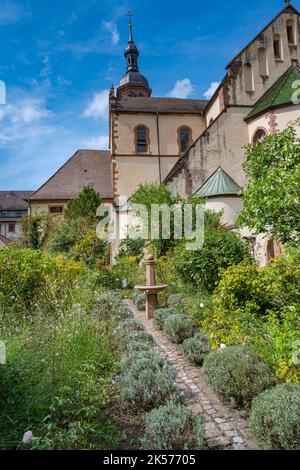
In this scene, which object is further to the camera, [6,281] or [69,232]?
[69,232]

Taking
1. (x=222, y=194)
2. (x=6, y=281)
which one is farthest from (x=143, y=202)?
(x=6, y=281)

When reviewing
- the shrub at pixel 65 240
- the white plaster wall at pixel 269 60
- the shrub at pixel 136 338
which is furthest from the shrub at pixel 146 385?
the white plaster wall at pixel 269 60

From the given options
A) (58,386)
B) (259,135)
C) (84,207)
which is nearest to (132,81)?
(259,135)

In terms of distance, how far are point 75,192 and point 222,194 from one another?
13127 mm

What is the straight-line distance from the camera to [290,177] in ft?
16.6

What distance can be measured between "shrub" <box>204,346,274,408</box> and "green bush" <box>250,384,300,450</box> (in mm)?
567

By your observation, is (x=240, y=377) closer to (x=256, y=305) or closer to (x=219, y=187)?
(x=256, y=305)

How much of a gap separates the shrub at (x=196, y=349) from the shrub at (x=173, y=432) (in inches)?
74.4

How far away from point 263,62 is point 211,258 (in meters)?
18.3

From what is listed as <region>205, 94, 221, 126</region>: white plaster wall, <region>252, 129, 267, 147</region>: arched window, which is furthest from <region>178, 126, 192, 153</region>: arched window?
<region>252, 129, 267, 147</region>: arched window

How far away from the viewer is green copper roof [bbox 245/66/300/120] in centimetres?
1702

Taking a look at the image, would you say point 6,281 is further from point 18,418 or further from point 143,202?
point 143,202

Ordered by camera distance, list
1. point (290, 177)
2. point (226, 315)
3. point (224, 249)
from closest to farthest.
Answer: point (290, 177)
point (226, 315)
point (224, 249)
